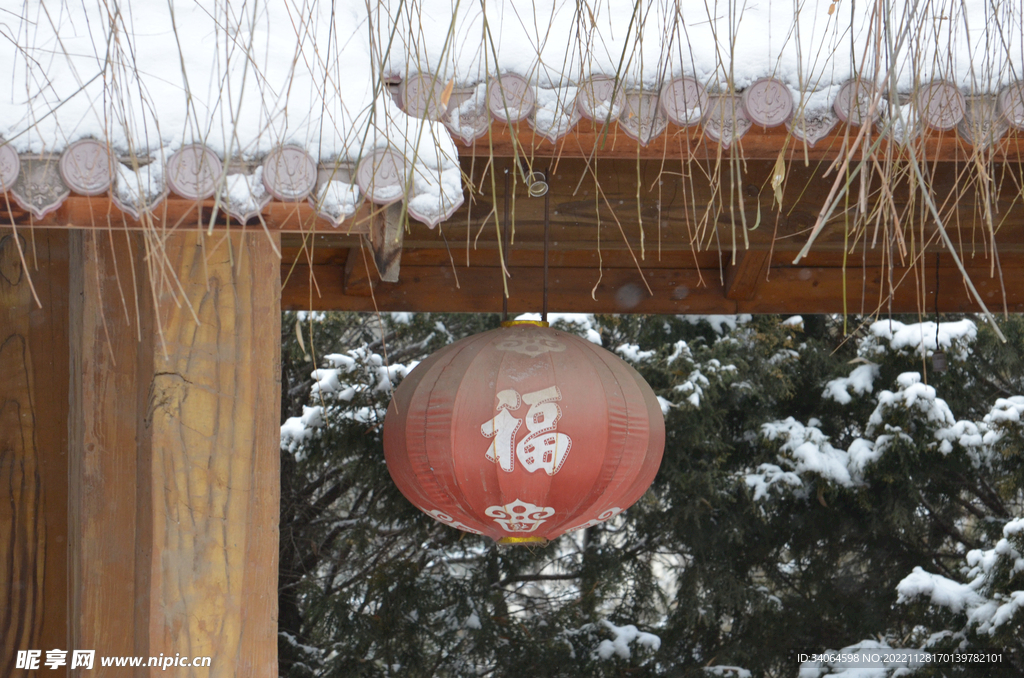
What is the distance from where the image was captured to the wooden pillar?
1.21 metres

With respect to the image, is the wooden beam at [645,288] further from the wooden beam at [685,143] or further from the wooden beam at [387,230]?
the wooden beam at [387,230]

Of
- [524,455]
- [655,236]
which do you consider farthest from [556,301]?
[524,455]

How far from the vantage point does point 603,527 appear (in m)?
5.00

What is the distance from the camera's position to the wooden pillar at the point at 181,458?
47.8 inches

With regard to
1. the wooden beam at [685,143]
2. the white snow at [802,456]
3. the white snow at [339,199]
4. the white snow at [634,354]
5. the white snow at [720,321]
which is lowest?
the white snow at [802,456]

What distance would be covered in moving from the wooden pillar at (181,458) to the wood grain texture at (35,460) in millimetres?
484

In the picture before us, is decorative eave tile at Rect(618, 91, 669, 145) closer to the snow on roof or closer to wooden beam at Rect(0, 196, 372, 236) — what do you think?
the snow on roof

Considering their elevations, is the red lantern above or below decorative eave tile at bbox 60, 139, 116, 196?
below

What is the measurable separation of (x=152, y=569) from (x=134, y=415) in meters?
0.23

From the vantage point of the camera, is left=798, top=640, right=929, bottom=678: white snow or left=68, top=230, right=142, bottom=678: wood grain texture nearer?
left=68, top=230, right=142, bottom=678: wood grain texture

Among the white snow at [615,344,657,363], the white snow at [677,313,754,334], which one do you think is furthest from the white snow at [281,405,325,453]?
the white snow at [677,313,754,334]

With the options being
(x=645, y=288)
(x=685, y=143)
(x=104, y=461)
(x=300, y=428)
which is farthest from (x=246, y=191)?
(x=300, y=428)

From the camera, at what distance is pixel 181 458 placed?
122cm

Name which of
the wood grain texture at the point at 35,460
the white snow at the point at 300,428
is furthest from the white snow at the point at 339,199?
the white snow at the point at 300,428
